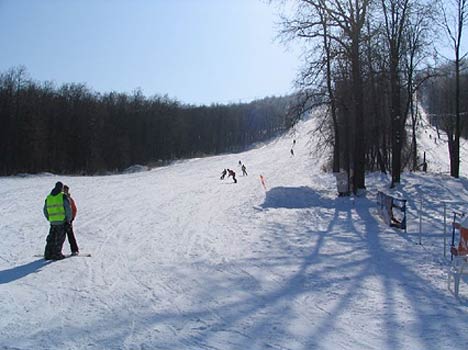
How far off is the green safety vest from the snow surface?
1036 mm

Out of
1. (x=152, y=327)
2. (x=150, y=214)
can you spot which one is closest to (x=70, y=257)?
(x=152, y=327)

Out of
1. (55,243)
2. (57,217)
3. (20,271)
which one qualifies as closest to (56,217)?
(57,217)

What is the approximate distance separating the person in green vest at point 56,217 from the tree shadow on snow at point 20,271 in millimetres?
302

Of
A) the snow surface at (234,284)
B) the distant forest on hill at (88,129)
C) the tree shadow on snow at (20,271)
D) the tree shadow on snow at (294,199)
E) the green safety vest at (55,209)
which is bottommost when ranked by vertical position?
the snow surface at (234,284)

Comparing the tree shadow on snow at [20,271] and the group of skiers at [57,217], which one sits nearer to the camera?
the tree shadow on snow at [20,271]

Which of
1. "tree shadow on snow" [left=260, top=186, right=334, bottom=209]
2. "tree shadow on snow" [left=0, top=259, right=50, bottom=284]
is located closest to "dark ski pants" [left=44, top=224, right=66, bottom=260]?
"tree shadow on snow" [left=0, top=259, right=50, bottom=284]

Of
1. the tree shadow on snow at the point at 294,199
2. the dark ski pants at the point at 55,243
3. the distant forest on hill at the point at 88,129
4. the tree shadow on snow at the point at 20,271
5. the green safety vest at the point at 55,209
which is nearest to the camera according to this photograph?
the tree shadow on snow at the point at 20,271

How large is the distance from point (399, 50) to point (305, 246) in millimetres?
17939

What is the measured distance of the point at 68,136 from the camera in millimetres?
70750

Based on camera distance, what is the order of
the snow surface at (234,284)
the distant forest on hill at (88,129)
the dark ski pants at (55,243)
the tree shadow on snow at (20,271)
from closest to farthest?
the snow surface at (234,284), the tree shadow on snow at (20,271), the dark ski pants at (55,243), the distant forest on hill at (88,129)

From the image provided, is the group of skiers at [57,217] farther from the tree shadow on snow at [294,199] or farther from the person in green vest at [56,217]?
the tree shadow on snow at [294,199]

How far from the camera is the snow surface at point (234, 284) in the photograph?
21.4 ft

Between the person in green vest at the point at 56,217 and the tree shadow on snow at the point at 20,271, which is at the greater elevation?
the person in green vest at the point at 56,217

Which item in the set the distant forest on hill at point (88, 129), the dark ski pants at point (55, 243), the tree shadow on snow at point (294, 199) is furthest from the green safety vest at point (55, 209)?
the distant forest on hill at point (88, 129)
